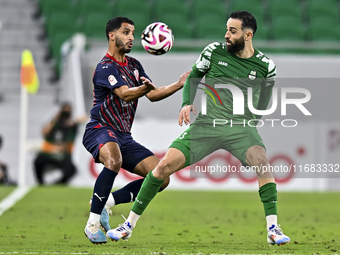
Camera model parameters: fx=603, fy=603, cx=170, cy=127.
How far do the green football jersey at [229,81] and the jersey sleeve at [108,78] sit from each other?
0.61 meters

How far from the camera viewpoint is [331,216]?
8.23 meters

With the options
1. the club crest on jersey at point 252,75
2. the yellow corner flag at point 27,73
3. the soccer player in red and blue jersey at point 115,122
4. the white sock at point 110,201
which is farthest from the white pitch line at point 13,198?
the club crest on jersey at point 252,75

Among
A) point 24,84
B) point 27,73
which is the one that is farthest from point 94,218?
point 27,73

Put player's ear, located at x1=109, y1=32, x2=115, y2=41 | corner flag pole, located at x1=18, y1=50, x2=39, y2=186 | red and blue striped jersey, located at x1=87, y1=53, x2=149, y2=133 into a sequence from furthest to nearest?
corner flag pole, located at x1=18, y1=50, x2=39, y2=186 < player's ear, located at x1=109, y1=32, x2=115, y2=41 < red and blue striped jersey, located at x1=87, y1=53, x2=149, y2=133

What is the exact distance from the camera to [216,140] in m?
5.38

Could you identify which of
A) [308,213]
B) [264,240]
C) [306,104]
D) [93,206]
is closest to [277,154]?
[306,104]

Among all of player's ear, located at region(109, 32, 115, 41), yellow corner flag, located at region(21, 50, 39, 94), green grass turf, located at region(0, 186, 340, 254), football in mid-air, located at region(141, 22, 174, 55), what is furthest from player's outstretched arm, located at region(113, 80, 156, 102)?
yellow corner flag, located at region(21, 50, 39, 94)

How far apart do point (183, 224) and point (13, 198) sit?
380 cm

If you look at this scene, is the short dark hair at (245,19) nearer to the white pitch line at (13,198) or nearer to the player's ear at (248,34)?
the player's ear at (248,34)

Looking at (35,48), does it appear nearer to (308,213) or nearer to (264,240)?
(308,213)

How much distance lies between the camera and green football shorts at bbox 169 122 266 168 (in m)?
5.32

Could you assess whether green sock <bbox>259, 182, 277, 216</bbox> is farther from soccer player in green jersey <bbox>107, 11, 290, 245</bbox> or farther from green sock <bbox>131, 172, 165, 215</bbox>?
green sock <bbox>131, 172, 165, 215</bbox>

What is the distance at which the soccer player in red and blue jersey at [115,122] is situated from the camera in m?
5.33

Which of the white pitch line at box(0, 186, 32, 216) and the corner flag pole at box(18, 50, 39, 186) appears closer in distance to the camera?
the white pitch line at box(0, 186, 32, 216)
